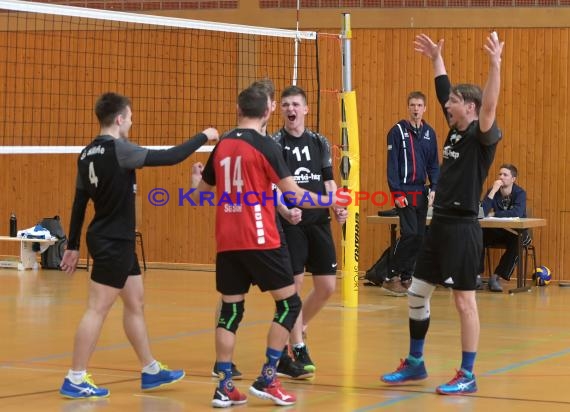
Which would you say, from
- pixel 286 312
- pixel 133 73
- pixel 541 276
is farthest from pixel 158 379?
pixel 133 73

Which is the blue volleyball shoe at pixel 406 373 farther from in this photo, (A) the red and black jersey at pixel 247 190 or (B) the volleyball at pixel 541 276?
(B) the volleyball at pixel 541 276

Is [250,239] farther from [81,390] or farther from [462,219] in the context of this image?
[462,219]

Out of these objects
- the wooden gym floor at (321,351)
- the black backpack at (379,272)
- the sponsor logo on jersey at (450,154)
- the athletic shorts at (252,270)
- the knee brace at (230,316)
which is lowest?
the wooden gym floor at (321,351)

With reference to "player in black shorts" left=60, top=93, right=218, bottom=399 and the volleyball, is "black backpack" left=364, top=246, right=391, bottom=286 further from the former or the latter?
"player in black shorts" left=60, top=93, right=218, bottom=399

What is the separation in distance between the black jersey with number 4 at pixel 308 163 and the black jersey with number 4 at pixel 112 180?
4.57ft

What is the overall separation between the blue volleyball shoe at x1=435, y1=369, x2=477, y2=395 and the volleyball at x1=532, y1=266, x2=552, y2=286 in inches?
335

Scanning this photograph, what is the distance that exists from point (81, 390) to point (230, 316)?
3.40 feet

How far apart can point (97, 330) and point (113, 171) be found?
0.97m

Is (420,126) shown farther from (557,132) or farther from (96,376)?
(96,376)

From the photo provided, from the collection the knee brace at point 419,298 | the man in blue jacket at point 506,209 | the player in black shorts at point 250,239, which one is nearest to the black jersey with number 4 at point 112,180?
the player in black shorts at point 250,239

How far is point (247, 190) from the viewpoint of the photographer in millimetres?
5906

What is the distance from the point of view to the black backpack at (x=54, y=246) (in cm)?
1620

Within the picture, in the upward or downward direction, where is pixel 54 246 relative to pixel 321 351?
upward

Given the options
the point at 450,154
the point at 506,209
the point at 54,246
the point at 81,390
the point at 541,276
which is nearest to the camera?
the point at 81,390
